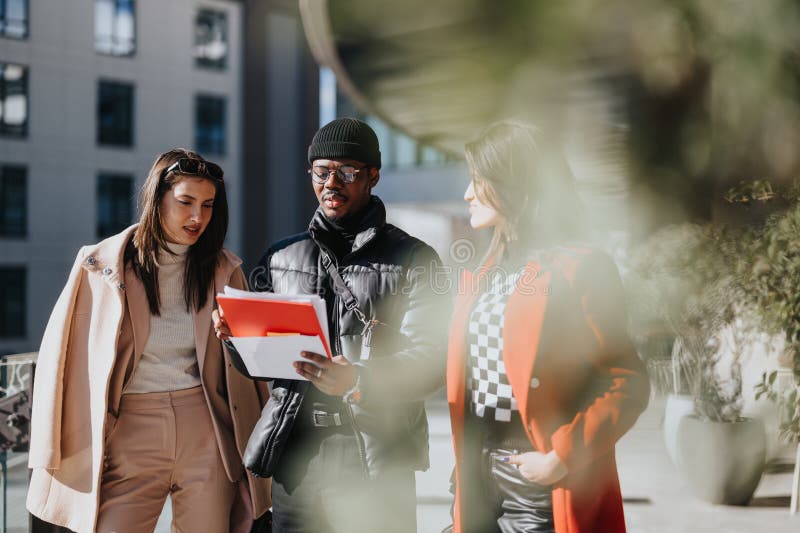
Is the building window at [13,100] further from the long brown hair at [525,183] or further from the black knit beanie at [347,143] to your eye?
the long brown hair at [525,183]

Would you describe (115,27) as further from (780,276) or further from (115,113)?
(780,276)

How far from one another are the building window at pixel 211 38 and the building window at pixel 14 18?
5.11 meters

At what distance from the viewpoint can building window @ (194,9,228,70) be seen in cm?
2373

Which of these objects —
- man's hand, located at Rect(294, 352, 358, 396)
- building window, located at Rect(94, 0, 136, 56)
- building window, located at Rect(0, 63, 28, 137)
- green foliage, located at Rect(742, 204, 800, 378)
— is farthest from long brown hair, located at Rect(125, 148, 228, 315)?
building window, located at Rect(94, 0, 136, 56)

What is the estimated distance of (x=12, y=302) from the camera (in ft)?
65.0

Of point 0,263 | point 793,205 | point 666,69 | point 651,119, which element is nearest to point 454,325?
point 793,205

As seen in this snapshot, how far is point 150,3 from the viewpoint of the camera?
74.5 feet

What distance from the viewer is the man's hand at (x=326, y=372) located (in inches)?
81.1

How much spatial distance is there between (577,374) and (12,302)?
21102 mm

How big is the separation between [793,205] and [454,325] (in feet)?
10.9

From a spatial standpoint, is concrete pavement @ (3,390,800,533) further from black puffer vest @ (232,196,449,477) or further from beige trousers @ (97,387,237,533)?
black puffer vest @ (232,196,449,477)

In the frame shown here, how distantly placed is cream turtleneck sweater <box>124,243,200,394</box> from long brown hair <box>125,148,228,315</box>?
0.03 metres

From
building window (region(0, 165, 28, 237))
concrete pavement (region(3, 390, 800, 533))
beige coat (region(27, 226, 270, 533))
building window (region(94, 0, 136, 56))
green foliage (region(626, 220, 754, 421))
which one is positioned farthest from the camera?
building window (region(94, 0, 136, 56))

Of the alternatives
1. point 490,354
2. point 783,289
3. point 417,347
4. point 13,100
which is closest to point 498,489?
point 490,354
